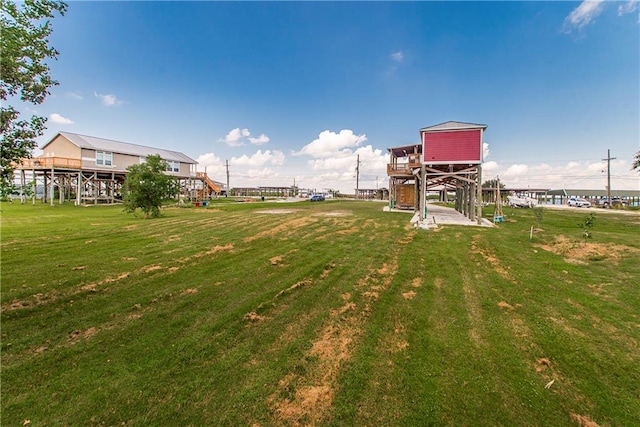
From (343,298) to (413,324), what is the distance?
154 centimetres

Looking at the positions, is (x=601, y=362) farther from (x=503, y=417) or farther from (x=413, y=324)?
(x=413, y=324)

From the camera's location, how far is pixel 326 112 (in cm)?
3588

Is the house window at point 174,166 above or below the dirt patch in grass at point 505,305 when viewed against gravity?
above

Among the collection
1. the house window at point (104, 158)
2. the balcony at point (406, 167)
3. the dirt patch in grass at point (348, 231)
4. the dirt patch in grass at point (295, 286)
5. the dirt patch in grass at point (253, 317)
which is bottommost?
the dirt patch in grass at point (253, 317)

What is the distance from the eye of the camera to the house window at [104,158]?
32.2 meters

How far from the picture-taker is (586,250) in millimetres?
9461

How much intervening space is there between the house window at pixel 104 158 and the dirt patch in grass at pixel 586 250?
43495mm

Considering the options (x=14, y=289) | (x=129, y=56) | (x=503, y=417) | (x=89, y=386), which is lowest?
(x=503, y=417)

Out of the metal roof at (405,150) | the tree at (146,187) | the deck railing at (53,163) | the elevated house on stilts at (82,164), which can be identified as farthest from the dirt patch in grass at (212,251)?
the deck railing at (53,163)

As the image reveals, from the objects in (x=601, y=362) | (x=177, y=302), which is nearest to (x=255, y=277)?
(x=177, y=302)

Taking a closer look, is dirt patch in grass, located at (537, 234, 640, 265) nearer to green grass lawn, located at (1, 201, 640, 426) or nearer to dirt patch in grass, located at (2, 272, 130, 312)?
green grass lawn, located at (1, 201, 640, 426)

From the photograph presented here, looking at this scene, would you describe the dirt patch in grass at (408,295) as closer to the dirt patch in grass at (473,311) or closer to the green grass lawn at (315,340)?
the green grass lawn at (315,340)

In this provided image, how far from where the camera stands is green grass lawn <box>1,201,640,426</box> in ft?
9.14

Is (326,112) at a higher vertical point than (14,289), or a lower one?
higher
